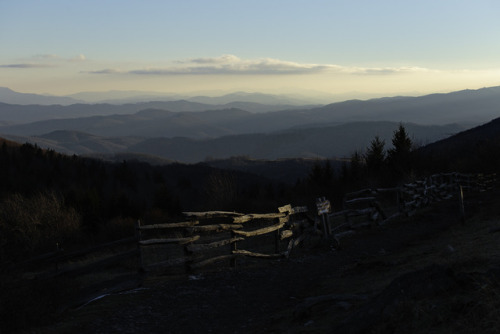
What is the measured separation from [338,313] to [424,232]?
10.7 metres

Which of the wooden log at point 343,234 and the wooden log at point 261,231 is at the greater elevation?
the wooden log at point 261,231

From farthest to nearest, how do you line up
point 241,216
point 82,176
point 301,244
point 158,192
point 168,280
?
1. point 82,176
2. point 158,192
3. point 301,244
4. point 241,216
5. point 168,280

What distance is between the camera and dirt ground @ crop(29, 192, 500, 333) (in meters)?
5.37

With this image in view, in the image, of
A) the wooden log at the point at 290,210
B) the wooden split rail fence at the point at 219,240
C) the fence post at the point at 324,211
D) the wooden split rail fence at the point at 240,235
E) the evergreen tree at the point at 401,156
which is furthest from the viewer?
the evergreen tree at the point at 401,156

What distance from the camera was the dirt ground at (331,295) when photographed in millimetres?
5367

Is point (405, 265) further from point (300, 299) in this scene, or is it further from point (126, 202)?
point (126, 202)

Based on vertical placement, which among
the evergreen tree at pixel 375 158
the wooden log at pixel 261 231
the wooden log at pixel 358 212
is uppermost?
the wooden log at pixel 261 231

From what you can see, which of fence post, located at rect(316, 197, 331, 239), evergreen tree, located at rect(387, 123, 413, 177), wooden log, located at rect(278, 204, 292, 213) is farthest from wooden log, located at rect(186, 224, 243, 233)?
evergreen tree, located at rect(387, 123, 413, 177)

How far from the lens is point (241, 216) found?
13.6m

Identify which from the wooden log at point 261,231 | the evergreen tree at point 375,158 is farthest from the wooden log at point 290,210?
the evergreen tree at point 375,158

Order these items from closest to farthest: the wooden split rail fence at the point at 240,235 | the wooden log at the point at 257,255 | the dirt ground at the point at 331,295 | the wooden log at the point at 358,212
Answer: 1. the dirt ground at the point at 331,295
2. the wooden split rail fence at the point at 240,235
3. the wooden log at the point at 257,255
4. the wooden log at the point at 358,212

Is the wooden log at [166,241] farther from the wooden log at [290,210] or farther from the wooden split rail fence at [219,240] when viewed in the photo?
the wooden log at [290,210]

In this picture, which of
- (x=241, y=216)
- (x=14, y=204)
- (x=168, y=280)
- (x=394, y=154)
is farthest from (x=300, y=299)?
(x=394, y=154)

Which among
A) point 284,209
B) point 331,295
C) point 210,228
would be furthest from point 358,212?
point 331,295
